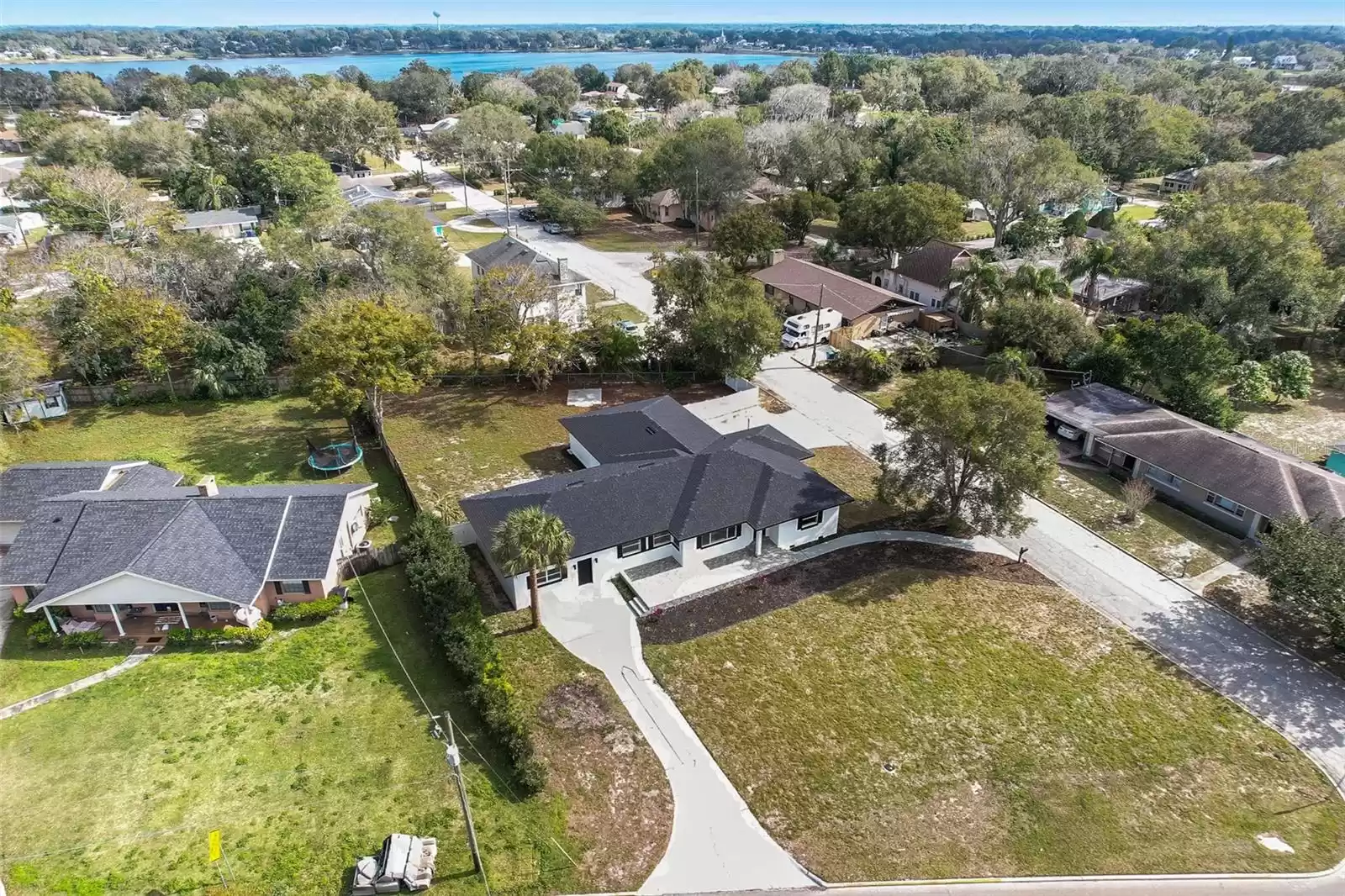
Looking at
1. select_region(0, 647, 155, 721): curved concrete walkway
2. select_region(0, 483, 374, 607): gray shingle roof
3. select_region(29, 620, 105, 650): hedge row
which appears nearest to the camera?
select_region(0, 647, 155, 721): curved concrete walkway

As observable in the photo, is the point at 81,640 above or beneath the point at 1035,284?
beneath

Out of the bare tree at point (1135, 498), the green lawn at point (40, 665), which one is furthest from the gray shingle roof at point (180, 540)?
the bare tree at point (1135, 498)

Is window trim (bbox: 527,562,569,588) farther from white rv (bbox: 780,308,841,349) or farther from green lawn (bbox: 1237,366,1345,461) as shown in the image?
green lawn (bbox: 1237,366,1345,461)

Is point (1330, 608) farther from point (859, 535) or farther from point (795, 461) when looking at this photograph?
point (795, 461)

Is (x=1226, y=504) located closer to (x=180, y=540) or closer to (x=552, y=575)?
(x=552, y=575)

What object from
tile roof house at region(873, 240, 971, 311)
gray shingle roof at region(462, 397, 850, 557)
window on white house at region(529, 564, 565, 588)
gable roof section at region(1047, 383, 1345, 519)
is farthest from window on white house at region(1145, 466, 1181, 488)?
window on white house at region(529, 564, 565, 588)

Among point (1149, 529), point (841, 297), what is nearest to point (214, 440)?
point (841, 297)

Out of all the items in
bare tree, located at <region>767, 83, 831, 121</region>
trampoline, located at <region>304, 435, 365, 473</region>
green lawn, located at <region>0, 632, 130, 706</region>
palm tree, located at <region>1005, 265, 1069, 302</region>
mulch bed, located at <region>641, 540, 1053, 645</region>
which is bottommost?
green lawn, located at <region>0, 632, 130, 706</region>
